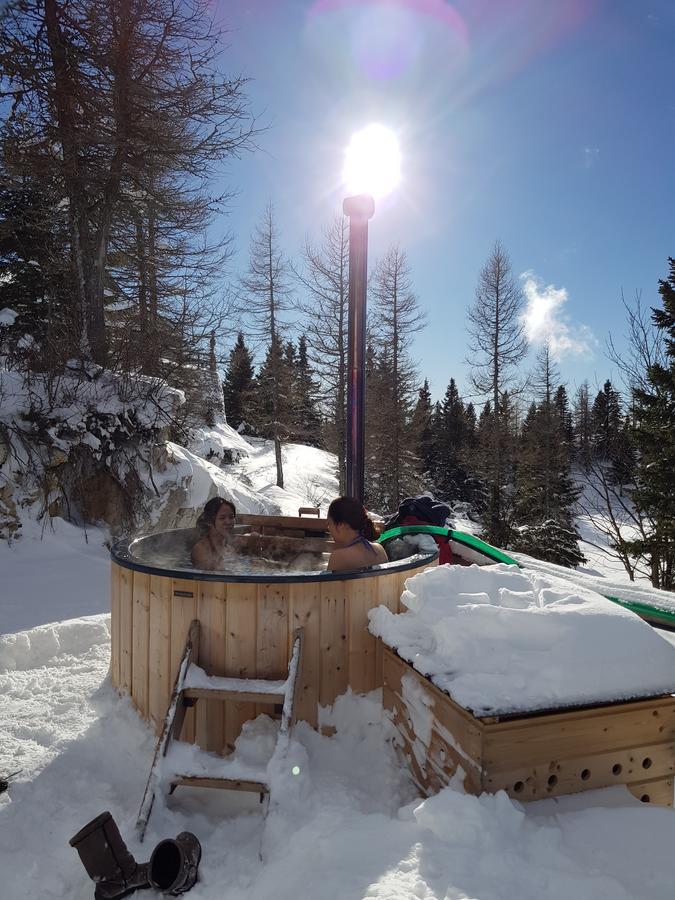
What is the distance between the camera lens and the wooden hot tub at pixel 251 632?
2.46 meters

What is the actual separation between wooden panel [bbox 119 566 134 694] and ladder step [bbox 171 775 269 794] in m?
1.03

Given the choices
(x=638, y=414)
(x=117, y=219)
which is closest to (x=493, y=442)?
(x=638, y=414)

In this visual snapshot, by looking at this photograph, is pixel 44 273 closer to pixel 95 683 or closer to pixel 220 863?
pixel 95 683

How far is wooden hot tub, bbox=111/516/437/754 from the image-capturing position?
2.46 meters

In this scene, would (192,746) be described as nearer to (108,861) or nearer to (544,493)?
(108,861)

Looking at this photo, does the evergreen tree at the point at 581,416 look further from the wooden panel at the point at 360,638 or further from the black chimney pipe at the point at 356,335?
the wooden panel at the point at 360,638

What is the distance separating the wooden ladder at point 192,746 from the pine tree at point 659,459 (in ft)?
26.3

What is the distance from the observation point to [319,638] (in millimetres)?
2510

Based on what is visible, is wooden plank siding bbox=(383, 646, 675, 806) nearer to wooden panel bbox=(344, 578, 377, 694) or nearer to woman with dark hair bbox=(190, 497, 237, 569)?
wooden panel bbox=(344, 578, 377, 694)

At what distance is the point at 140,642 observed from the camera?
2.76 meters

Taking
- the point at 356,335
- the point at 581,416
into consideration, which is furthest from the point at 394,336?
the point at 581,416

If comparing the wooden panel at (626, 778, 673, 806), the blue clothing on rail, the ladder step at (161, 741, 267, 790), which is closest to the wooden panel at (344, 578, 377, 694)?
the blue clothing on rail

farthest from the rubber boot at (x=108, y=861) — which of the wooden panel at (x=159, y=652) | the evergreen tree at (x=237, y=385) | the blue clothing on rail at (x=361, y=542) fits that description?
the evergreen tree at (x=237, y=385)

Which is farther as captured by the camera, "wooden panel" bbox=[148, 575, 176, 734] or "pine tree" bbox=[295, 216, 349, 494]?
"pine tree" bbox=[295, 216, 349, 494]
